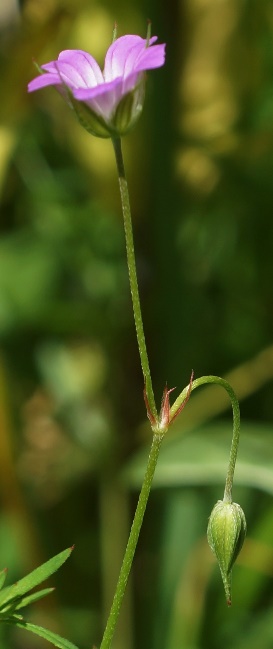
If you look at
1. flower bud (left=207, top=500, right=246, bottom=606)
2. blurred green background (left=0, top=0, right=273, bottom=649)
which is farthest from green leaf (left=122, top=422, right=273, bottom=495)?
flower bud (left=207, top=500, right=246, bottom=606)

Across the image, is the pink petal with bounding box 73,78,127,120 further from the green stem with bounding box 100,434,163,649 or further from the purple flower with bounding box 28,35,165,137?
the green stem with bounding box 100,434,163,649

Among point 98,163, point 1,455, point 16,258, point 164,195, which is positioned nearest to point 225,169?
point 164,195

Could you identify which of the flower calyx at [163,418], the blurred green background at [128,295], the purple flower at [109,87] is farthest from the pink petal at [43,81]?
the blurred green background at [128,295]

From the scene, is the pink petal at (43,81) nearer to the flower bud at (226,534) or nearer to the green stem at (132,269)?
the green stem at (132,269)

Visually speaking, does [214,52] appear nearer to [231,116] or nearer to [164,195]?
[231,116]

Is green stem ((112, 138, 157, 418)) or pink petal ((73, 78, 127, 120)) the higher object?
pink petal ((73, 78, 127, 120))
